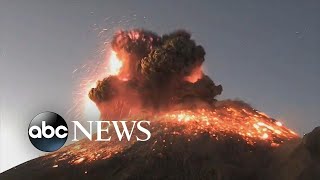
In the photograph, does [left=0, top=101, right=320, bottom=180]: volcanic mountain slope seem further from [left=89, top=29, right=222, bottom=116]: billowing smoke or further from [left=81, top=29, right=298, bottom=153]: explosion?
[left=89, top=29, right=222, bottom=116]: billowing smoke

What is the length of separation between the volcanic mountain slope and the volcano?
6 centimetres

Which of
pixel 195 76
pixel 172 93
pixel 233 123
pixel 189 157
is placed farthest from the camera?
pixel 195 76

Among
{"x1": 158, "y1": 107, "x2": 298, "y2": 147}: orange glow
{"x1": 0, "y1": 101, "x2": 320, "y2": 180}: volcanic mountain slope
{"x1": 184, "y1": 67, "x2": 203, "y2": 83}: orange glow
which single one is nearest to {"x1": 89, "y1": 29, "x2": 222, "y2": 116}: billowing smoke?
{"x1": 184, "y1": 67, "x2": 203, "y2": 83}: orange glow

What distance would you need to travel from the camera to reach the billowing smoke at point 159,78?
138 ft

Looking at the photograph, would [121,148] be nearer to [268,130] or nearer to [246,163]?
[246,163]

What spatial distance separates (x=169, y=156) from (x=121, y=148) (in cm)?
362

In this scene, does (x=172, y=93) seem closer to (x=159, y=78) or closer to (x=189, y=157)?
(x=159, y=78)

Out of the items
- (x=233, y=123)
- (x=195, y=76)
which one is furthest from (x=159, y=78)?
(x=233, y=123)

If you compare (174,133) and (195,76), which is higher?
(195,76)

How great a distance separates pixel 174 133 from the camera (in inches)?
1335

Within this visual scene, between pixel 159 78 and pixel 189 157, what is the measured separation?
12.8 metres

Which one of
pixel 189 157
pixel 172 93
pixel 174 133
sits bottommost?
pixel 189 157

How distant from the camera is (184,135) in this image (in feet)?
110

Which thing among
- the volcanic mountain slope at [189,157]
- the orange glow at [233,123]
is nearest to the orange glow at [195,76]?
the orange glow at [233,123]
